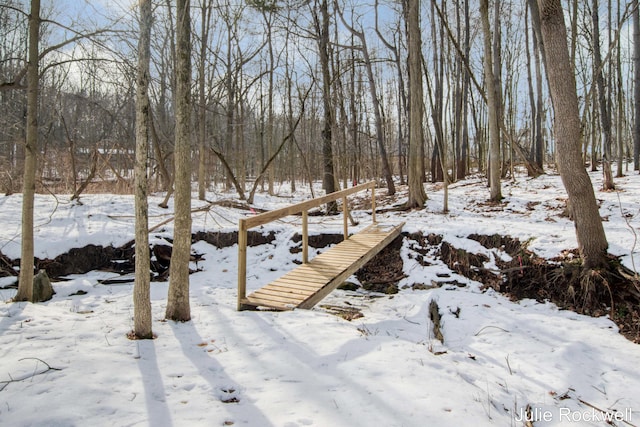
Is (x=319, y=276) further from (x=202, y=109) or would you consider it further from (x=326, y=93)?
(x=202, y=109)

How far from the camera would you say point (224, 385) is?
293 cm

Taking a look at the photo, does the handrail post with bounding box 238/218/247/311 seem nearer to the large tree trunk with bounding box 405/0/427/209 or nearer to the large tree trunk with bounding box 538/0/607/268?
the large tree trunk with bounding box 538/0/607/268

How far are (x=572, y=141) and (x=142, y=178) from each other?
5.78 m

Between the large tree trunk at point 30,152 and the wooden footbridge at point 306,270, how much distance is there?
3.04m

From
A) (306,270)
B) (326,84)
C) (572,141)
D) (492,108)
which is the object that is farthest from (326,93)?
(572,141)

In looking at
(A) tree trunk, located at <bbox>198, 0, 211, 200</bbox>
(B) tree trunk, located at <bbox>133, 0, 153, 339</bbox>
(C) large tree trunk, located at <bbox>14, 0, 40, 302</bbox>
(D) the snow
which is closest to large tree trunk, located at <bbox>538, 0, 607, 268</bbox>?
(D) the snow

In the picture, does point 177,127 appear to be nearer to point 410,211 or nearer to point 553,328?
point 553,328

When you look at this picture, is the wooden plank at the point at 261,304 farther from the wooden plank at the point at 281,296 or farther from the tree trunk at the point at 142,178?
the tree trunk at the point at 142,178

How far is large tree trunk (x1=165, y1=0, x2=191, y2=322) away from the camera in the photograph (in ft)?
13.7

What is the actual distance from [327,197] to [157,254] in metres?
3.98

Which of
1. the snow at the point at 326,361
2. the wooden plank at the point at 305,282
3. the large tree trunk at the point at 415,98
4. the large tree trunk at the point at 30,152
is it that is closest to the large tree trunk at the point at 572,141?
the snow at the point at 326,361

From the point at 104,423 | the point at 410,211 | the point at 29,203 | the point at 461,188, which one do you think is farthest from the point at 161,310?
the point at 461,188

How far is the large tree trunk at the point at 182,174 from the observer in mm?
4172

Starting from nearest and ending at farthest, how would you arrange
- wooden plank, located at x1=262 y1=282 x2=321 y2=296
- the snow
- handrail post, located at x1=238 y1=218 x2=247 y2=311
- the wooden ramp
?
the snow → handrail post, located at x1=238 y1=218 x2=247 y2=311 → the wooden ramp → wooden plank, located at x1=262 y1=282 x2=321 y2=296
